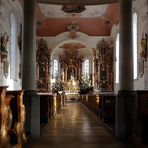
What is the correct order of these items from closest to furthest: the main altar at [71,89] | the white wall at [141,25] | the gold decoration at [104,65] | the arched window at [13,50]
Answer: the white wall at [141,25] → the arched window at [13,50] → the gold decoration at [104,65] → the main altar at [71,89]

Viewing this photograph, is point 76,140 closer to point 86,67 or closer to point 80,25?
point 80,25

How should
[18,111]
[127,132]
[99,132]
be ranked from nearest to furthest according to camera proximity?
[18,111] → [127,132] → [99,132]

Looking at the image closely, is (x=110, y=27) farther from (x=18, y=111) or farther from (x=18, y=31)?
(x=18, y=111)

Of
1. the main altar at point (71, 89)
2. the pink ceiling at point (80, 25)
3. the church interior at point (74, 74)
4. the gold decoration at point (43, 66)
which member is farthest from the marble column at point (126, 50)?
the main altar at point (71, 89)

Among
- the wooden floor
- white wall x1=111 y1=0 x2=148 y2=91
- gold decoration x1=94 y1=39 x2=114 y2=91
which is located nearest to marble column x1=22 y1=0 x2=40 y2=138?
the wooden floor

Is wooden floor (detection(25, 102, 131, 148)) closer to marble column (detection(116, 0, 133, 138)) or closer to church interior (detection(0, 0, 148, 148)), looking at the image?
church interior (detection(0, 0, 148, 148))

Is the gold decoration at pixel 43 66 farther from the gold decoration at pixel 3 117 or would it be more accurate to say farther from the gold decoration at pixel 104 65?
the gold decoration at pixel 3 117

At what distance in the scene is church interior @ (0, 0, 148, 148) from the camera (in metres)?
6.97

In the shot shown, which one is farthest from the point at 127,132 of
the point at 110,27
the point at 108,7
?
the point at 110,27

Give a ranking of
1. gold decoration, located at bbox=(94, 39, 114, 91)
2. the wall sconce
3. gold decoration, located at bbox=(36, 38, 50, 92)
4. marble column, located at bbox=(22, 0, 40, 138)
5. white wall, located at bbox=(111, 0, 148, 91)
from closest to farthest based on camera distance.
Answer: marble column, located at bbox=(22, 0, 40, 138)
the wall sconce
white wall, located at bbox=(111, 0, 148, 91)
gold decoration, located at bbox=(94, 39, 114, 91)
gold decoration, located at bbox=(36, 38, 50, 92)

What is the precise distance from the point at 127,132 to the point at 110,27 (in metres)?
19.6

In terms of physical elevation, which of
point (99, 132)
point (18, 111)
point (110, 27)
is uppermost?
point (110, 27)

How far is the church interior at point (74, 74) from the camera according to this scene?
22.9 ft

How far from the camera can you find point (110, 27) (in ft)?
89.5
